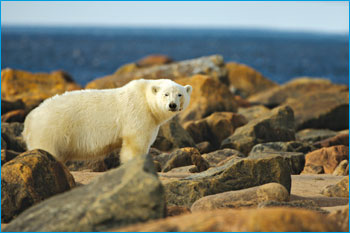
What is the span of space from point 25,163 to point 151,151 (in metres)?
4.32

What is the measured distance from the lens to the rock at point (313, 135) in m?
13.7

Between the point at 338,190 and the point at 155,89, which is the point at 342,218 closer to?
the point at 338,190

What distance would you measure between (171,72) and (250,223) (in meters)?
14.8

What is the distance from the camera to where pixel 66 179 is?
694cm

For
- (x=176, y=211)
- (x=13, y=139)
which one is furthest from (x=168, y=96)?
(x=13, y=139)

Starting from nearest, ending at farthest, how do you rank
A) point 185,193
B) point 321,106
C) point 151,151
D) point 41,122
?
point 185,193 → point 41,122 → point 151,151 → point 321,106

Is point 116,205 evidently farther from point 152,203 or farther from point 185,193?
point 185,193

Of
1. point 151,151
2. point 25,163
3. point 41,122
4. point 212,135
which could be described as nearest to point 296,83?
point 212,135

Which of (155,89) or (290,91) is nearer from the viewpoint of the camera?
(155,89)

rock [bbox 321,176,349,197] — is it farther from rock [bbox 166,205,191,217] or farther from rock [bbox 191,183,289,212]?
rock [bbox 166,205,191,217]

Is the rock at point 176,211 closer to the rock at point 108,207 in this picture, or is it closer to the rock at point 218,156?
the rock at point 108,207

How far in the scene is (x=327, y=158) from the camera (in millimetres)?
10523

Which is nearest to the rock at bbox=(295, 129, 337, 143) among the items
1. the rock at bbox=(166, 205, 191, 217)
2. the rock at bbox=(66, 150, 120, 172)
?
the rock at bbox=(66, 150, 120, 172)

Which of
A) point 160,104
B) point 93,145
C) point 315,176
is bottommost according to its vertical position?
point 315,176
